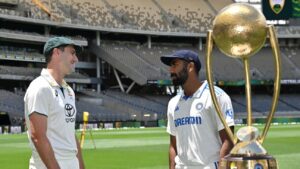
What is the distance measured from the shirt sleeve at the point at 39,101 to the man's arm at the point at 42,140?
0.13 ft

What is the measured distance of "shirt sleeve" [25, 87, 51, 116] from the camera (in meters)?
4.78

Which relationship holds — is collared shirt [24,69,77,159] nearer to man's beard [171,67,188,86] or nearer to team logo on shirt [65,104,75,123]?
team logo on shirt [65,104,75,123]

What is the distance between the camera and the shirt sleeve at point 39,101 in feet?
15.7

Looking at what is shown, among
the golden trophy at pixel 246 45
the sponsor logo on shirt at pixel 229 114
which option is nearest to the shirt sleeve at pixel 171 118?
the sponsor logo on shirt at pixel 229 114

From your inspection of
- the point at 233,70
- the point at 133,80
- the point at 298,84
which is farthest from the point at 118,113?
the point at 298,84

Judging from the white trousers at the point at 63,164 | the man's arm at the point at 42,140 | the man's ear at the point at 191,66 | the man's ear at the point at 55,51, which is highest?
the man's ear at the point at 55,51

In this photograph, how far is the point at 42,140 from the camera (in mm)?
4699

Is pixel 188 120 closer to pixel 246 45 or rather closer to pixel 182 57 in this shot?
pixel 182 57

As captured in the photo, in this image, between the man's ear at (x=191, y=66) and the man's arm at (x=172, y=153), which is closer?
the man's ear at (x=191, y=66)

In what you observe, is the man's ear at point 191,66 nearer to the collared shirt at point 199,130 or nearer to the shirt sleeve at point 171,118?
the collared shirt at point 199,130

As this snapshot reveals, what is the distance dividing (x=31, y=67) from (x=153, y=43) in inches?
681

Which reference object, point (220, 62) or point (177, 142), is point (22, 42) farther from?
point (177, 142)

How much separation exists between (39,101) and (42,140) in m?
0.32

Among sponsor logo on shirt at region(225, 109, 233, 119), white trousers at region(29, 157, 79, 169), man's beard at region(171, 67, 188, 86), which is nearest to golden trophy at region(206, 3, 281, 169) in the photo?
sponsor logo on shirt at region(225, 109, 233, 119)
